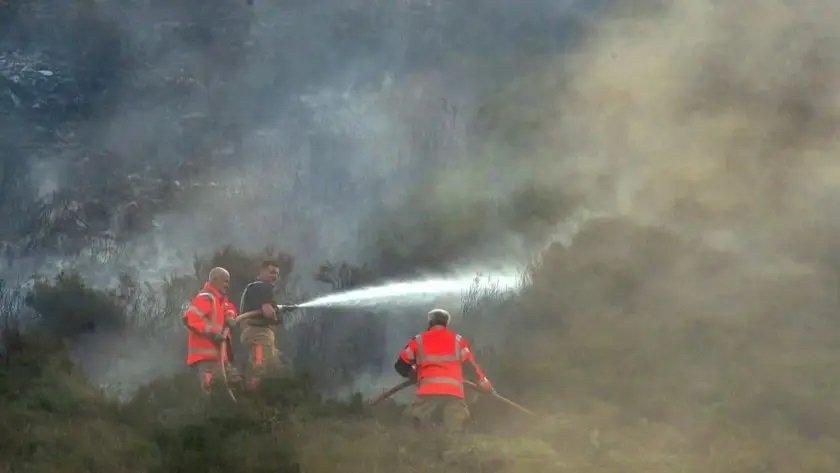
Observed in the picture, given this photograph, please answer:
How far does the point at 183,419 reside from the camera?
29.7ft

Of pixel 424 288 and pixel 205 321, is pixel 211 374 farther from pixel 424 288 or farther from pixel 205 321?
pixel 424 288

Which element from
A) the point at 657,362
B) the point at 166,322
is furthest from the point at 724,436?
the point at 166,322

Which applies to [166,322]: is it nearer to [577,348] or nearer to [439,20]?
[577,348]

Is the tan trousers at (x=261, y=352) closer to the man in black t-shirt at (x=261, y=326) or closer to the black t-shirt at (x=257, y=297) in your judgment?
the man in black t-shirt at (x=261, y=326)

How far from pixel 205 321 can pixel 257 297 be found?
0.73 m

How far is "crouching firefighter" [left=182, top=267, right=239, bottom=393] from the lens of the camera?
9484 millimetres

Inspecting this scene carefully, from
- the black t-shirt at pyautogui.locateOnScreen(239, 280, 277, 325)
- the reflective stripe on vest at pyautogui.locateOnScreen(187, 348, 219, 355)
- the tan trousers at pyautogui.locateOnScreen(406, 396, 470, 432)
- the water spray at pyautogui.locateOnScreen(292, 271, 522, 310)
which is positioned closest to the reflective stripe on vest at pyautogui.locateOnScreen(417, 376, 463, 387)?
the tan trousers at pyautogui.locateOnScreen(406, 396, 470, 432)

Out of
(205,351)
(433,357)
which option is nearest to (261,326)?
(205,351)

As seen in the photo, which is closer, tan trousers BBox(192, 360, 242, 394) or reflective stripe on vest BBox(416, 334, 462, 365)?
reflective stripe on vest BBox(416, 334, 462, 365)

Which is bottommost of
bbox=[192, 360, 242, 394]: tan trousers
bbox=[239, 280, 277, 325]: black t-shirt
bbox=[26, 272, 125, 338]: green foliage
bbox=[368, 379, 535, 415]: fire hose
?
bbox=[368, 379, 535, 415]: fire hose

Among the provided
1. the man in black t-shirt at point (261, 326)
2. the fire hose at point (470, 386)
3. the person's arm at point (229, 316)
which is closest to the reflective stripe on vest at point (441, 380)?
the fire hose at point (470, 386)

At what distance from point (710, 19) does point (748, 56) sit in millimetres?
767

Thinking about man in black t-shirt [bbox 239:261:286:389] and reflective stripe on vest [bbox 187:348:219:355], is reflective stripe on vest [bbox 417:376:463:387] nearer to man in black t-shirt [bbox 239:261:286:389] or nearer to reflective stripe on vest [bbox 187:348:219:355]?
man in black t-shirt [bbox 239:261:286:389]

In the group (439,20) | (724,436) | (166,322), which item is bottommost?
(724,436)
